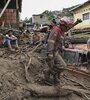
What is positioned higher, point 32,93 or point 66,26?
point 66,26

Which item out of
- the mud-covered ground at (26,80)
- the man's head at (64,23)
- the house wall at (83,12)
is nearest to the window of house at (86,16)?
the house wall at (83,12)

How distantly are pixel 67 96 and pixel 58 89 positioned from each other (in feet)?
1.08

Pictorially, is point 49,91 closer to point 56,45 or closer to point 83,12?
point 56,45

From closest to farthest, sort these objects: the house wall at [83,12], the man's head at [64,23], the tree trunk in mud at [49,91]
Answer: the tree trunk in mud at [49,91]
the man's head at [64,23]
the house wall at [83,12]

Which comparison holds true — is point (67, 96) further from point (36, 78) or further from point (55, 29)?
point (55, 29)

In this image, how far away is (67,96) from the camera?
712 cm

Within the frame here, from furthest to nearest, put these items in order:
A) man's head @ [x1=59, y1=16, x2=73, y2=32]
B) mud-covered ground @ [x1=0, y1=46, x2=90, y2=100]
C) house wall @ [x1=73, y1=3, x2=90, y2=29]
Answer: house wall @ [x1=73, y1=3, x2=90, y2=29] → man's head @ [x1=59, y1=16, x2=73, y2=32] → mud-covered ground @ [x1=0, y1=46, x2=90, y2=100]

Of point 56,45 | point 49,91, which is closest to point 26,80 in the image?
point 49,91

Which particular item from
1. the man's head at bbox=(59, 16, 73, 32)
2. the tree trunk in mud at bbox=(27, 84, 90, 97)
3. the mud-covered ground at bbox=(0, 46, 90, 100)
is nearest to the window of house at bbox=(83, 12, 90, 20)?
the mud-covered ground at bbox=(0, 46, 90, 100)

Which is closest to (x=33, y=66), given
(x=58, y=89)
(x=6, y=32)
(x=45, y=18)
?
(x=58, y=89)

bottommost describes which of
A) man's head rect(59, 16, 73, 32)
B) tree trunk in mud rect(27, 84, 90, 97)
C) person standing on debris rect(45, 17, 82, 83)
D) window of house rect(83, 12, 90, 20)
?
tree trunk in mud rect(27, 84, 90, 97)

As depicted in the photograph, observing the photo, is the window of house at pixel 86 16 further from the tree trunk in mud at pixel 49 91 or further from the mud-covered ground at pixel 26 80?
the tree trunk in mud at pixel 49 91

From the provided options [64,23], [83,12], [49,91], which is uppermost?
[83,12]

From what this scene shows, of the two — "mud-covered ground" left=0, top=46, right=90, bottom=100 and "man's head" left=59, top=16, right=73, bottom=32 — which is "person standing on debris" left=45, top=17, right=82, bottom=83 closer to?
"man's head" left=59, top=16, right=73, bottom=32
